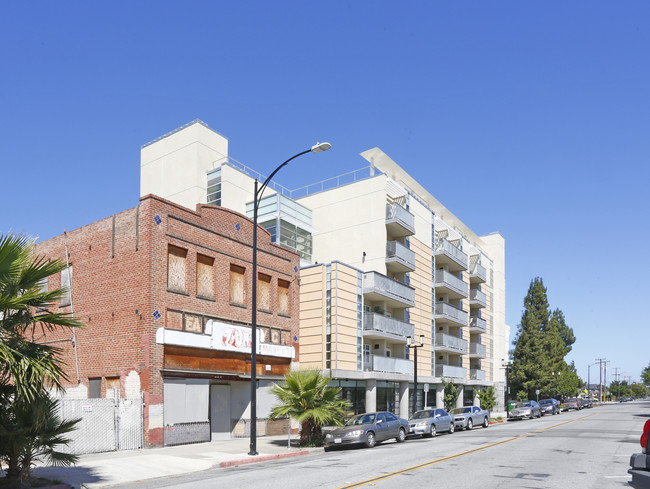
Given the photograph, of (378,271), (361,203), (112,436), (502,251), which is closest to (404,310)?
(378,271)

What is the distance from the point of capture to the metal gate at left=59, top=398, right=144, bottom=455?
779 inches

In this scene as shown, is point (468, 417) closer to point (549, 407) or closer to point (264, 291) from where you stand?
point (264, 291)

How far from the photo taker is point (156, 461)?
59.5 feet

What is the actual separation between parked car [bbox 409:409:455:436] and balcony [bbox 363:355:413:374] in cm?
583

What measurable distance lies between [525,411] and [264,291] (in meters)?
29.1

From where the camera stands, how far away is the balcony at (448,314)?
4866 centimetres

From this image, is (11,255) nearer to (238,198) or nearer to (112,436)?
(112,436)

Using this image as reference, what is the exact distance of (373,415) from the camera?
81.9ft

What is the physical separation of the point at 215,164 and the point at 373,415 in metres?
20.9

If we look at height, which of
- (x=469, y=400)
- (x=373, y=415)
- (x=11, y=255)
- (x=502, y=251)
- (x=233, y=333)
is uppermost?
(x=502, y=251)

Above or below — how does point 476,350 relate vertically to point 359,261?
below

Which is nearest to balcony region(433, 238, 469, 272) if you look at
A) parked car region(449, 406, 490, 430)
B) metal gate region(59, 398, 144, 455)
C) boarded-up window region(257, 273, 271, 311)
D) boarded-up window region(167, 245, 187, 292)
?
parked car region(449, 406, 490, 430)

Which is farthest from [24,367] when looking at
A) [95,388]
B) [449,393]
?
[449,393]

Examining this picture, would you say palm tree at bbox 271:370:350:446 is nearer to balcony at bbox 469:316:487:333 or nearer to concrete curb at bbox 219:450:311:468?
concrete curb at bbox 219:450:311:468
